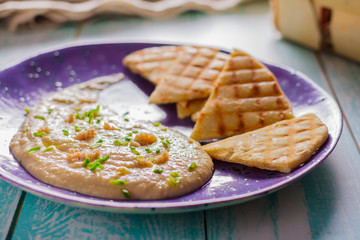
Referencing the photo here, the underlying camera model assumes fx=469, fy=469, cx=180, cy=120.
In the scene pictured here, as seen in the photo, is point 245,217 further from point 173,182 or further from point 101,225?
point 101,225

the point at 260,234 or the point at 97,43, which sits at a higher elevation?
the point at 97,43

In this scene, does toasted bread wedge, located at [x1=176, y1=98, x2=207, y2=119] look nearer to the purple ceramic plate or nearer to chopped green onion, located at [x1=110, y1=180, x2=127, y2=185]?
the purple ceramic plate

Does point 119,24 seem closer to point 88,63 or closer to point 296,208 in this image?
point 88,63

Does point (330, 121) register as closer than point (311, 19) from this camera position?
Yes

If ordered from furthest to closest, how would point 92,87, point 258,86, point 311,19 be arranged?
1. point 311,19
2. point 92,87
3. point 258,86

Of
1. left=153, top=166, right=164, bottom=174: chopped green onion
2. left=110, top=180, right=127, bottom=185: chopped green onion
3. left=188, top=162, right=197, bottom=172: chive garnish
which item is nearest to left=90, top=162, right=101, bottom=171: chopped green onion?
left=110, top=180, right=127, bottom=185: chopped green onion

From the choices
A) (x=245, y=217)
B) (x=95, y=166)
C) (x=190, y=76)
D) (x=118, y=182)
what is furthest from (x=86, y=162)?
(x=190, y=76)

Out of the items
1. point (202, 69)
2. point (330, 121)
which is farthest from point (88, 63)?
point (330, 121)
